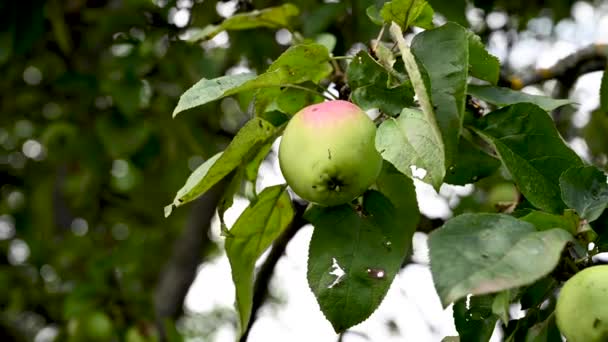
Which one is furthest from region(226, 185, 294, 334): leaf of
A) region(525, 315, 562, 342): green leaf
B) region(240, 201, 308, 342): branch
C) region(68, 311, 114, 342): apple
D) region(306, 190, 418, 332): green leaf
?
region(68, 311, 114, 342): apple

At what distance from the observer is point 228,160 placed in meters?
0.86

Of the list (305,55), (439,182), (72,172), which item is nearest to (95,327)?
(72,172)

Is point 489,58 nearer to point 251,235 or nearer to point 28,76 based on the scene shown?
point 251,235

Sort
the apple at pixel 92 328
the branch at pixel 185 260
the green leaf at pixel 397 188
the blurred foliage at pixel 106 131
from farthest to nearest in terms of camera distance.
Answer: the branch at pixel 185 260, the apple at pixel 92 328, the blurred foliage at pixel 106 131, the green leaf at pixel 397 188

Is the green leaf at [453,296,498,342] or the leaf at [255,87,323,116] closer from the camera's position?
the green leaf at [453,296,498,342]

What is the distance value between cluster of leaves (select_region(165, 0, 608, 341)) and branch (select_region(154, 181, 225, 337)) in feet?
4.97

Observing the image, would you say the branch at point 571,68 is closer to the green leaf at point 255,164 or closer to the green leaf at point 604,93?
the green leaf at point 604,93

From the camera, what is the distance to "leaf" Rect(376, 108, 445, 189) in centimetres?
76

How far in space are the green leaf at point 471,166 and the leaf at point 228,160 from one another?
0.84 ft

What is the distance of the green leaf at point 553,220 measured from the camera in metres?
0.77

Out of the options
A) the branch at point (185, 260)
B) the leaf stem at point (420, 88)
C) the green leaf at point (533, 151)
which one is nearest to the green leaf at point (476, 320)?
the green leaf at point (533, 151)

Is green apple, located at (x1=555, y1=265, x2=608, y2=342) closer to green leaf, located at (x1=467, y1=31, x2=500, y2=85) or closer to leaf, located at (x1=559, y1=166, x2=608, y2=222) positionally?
leaf, located at (x1=559, y1=166, x2=608, y2=222)

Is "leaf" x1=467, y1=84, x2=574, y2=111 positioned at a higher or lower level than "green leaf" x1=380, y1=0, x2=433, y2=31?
lower

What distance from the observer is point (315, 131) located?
32.2 inches
